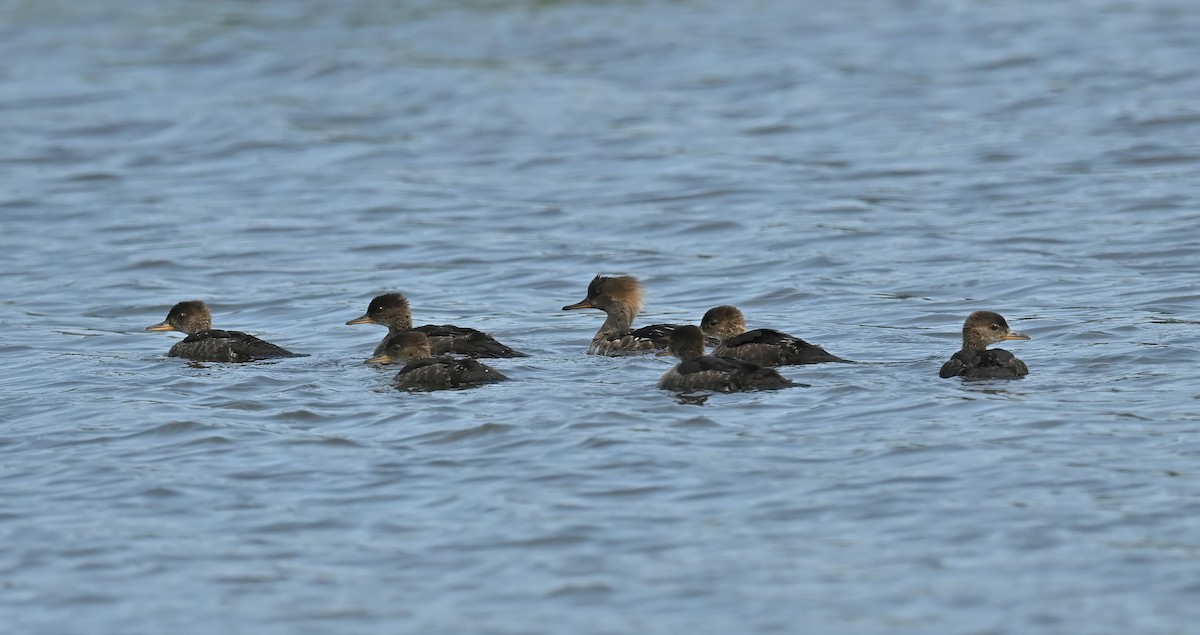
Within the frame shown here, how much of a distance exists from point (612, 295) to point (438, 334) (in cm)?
140

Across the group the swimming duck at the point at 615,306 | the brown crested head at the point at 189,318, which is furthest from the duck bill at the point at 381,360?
the brown crested head at the point at 189,318

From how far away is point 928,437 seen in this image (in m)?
8.52

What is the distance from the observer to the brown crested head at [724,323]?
11.6 m

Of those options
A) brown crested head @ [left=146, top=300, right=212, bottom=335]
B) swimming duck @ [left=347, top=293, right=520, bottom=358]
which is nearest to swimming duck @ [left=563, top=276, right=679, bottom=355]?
swimming duck @ [left=347, top=293, right=520, bottom=358]

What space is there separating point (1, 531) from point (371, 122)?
13892mm

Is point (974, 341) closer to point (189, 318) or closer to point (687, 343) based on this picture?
point (687, 343)

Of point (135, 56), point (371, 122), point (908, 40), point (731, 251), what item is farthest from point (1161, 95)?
point (135, 56)

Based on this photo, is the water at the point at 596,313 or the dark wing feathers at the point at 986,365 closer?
the water at the point at 596,313

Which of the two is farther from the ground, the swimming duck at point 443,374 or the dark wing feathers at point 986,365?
the swimming duck at point 443,374

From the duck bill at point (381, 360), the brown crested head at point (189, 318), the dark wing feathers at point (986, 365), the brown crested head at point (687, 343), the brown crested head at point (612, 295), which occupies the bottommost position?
the dark wing feathers at point (986, 365)

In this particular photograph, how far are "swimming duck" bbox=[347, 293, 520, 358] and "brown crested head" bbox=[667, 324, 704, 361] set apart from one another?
1.08 meters

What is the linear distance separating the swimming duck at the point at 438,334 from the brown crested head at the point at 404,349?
0.39 ft

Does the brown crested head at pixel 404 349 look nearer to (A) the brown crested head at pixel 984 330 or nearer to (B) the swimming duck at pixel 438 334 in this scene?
(B) the swimming duck at pixel 438 334

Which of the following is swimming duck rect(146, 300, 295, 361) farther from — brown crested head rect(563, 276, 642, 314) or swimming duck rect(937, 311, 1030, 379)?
swimming duck rect(937, 311, 1030, 379)
